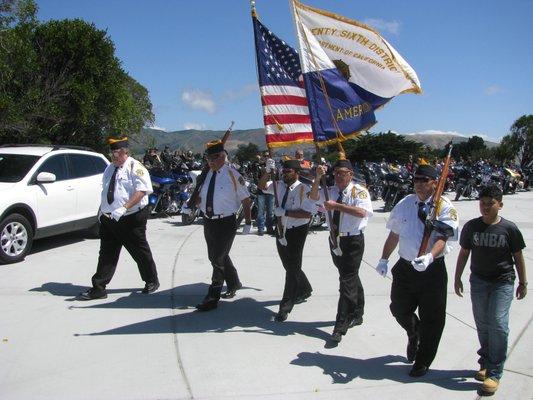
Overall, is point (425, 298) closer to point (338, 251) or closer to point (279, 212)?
point (338, 251)

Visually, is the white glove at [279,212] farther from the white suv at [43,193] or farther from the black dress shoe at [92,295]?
the white suv at [43,193]

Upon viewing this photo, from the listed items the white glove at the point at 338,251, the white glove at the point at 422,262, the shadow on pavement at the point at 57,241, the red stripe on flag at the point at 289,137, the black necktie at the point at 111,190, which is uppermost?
the red stripe on flag at the point at 289,137

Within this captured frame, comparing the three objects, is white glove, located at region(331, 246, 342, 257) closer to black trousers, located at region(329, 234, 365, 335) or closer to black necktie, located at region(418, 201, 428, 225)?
black trousers, located at region(329, 234, 365, 335)

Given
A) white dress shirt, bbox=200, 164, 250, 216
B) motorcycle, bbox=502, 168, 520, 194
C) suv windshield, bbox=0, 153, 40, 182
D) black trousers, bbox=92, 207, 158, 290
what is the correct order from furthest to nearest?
1. motorcycle, bbox=502, 168, 520, 194
2. suv windshield, bbox=0, 153, 40, 182
3. black trousers, bbox=92, 207, 158, 290
4. white dress shirt, bbox=200, 164, 250, 216

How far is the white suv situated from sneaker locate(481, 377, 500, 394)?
20.7 feet

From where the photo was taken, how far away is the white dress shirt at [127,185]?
6031 mm

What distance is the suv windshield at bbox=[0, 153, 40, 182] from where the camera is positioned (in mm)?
7820

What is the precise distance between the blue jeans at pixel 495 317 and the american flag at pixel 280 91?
2.54m

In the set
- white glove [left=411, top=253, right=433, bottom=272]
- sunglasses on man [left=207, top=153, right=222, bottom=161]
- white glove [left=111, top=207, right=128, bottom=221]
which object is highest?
sunglasses on man [left=207, top=153, right=222, bottom=161]

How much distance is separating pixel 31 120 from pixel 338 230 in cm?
1179

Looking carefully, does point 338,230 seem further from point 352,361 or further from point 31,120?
point 31,120

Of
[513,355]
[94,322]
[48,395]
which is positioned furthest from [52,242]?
[513,355]

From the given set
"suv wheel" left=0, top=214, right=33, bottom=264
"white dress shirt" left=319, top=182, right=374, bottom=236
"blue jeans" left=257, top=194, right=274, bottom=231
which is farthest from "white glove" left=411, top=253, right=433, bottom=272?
"blue jeans" left=257, top=194, right=274, bottom=231

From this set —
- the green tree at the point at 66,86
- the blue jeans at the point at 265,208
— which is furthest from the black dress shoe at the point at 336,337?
the green tree at the point at 66,86
